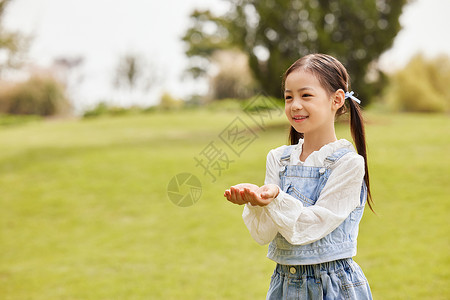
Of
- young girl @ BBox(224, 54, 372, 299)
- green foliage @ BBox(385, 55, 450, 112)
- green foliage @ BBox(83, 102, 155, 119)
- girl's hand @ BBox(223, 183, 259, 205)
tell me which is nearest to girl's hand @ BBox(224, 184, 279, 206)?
girl's hand @ BBox(223, 183, 259, 205)

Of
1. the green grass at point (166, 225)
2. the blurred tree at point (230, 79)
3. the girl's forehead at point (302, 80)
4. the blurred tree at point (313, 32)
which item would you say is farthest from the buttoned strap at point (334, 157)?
the blurred tree at point (230, 79)

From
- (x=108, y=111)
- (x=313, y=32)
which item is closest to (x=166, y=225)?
(x=313, y=32)

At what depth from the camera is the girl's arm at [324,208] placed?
1366 millimetres

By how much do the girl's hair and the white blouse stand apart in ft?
0.33

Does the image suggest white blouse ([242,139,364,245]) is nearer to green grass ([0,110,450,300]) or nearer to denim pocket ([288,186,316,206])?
denim pocket ([288,186,316,206])

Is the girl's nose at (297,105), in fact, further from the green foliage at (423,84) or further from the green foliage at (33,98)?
the green foliage at (33,98)

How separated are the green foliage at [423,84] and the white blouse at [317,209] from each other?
568 inches

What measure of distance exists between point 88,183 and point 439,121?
884cm

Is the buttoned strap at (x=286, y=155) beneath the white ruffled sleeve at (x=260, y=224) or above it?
above

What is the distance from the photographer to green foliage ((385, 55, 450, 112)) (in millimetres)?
15078

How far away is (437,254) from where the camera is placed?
15.6 feet

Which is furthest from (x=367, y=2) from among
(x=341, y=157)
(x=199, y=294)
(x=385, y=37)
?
(x=341, y=157)

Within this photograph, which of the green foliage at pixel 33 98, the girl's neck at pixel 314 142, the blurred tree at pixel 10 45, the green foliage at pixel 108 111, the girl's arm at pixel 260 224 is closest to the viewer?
the girl's arm at pixel 260 224

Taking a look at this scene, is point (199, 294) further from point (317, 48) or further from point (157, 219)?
point (317, 48)
